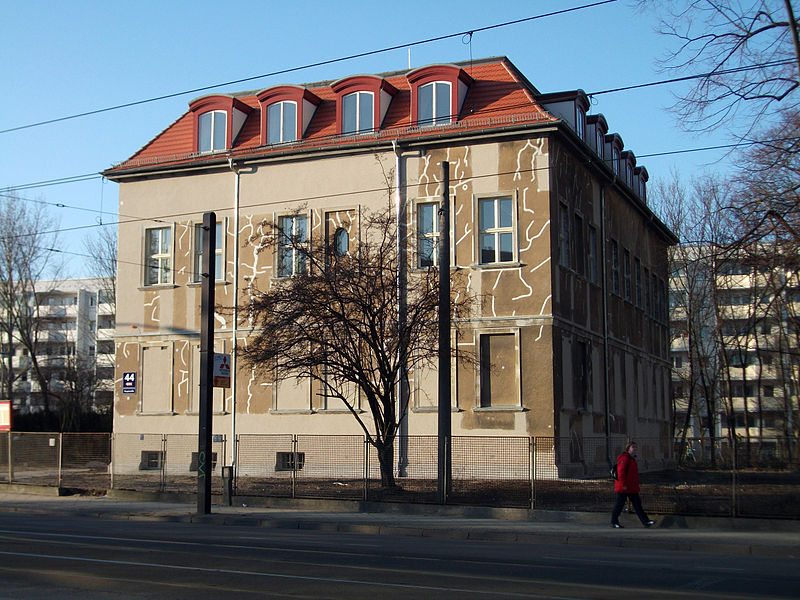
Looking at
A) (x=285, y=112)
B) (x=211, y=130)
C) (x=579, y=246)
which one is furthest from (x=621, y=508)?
(x=211, y=130)

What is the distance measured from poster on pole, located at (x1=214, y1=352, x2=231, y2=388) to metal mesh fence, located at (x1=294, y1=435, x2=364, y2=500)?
312 centimetres

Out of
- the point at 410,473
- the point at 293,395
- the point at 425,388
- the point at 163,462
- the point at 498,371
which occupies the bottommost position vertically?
the point at 410,473

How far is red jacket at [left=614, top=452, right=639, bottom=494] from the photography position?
18.6 meters

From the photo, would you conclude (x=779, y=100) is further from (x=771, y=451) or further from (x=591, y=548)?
(x=771, y=451)

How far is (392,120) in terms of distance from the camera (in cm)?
3112

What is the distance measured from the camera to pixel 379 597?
9461mm

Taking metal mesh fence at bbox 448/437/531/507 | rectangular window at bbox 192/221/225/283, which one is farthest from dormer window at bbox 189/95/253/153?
metal mesh fence at bbox 448/437/531/507

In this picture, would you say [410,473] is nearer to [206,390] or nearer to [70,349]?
[206,390]

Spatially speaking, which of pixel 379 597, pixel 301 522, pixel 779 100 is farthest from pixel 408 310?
pixel 379 597

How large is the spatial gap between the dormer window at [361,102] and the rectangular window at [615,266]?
10.5 metres

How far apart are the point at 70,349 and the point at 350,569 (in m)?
69.4

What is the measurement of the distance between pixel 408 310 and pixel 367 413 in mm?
7513

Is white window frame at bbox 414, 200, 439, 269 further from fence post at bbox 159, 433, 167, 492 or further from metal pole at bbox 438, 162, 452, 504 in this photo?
fence post at bbox 159, 433, 167, 492

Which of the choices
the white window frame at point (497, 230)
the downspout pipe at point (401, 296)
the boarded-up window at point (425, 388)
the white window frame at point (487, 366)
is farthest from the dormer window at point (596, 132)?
the boarded-up window at point (425, 388)
